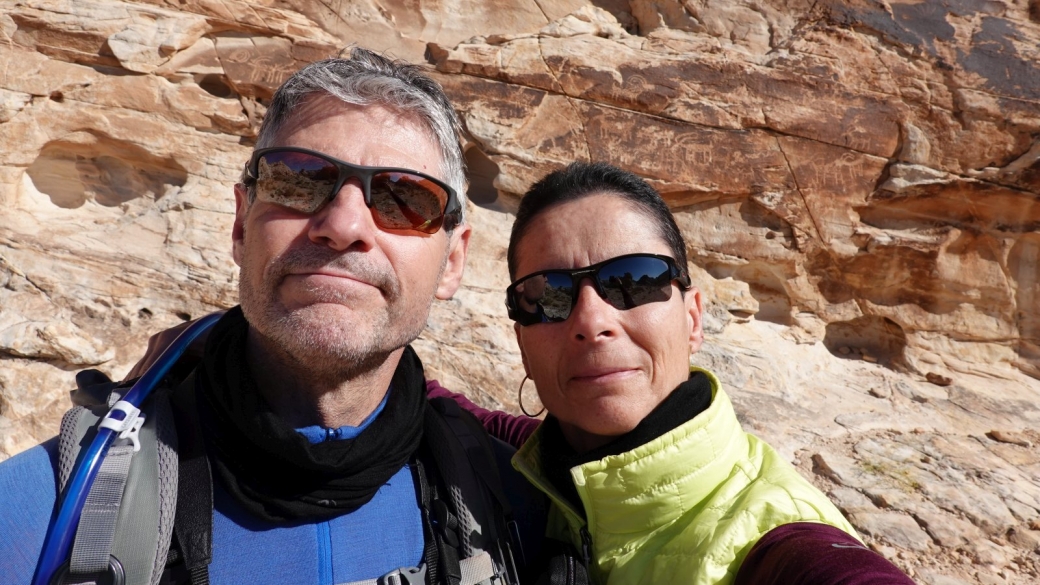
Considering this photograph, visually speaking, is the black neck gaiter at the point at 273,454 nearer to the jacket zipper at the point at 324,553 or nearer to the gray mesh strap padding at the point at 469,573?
the jacket zipper at the point at 324,553

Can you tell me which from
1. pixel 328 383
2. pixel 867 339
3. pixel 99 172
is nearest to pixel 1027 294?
pixel 867 339

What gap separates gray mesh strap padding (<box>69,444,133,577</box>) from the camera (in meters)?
1.23

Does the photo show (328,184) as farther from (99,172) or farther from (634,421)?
(99,172)

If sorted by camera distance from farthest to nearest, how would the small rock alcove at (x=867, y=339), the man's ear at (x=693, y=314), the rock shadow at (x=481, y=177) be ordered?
the small rock alcove at (x=867, y=339), the rock shadow at (x=481, y=177), the man's ear at (x=693, y=314)

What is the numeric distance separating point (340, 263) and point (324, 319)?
143 millimetres

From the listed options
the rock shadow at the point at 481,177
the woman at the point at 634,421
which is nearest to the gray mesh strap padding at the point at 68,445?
the woman at the point at 634,421

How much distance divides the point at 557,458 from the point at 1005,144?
22.7 ft

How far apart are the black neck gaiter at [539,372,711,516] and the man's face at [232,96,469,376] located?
0.56 m

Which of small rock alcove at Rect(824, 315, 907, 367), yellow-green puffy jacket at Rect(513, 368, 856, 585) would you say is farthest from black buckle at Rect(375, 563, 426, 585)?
small rock alcove at Rect(824, 315, 907, 367)

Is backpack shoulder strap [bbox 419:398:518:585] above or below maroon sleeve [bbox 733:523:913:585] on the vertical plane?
below

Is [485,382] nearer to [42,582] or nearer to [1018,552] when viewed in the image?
[1018,552]

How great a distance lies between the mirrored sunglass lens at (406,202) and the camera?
170 centimetres

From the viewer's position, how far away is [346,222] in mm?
1620

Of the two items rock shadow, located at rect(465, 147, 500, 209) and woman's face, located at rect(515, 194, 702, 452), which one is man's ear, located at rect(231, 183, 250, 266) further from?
rock shadow, located at rect(465, 147, 500, 209)
